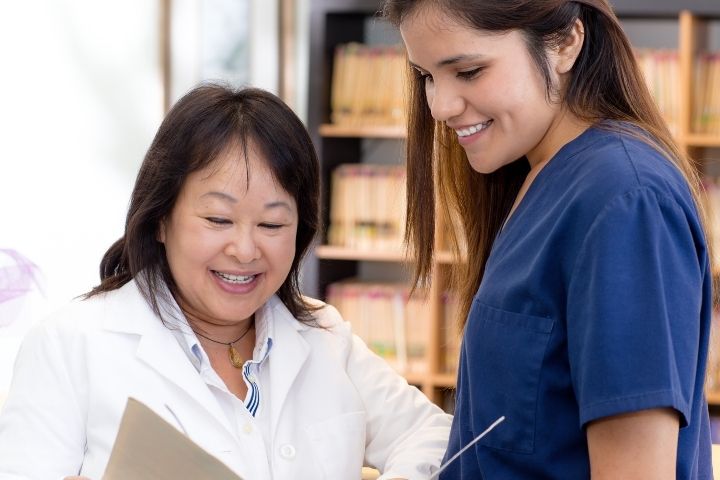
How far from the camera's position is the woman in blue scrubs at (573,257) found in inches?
44.9

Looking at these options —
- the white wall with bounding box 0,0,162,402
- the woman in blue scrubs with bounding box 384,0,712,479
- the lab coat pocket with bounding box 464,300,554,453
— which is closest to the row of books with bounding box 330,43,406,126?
the white wall with bounding box 0,0,162,402

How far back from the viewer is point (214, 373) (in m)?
1.62

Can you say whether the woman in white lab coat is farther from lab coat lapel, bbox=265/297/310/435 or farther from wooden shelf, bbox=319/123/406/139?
wooden shelf, bbox=319/123/406/139

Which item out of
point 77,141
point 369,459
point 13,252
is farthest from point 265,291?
point 77,141

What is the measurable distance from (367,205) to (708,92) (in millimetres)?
1283

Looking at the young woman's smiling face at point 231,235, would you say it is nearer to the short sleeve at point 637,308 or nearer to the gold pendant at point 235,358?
the gold pendant at point 235,358

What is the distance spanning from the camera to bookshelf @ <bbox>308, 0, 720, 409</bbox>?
3.65 meters

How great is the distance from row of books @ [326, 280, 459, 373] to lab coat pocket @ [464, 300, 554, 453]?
261 cm

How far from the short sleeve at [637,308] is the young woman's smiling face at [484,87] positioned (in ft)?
0.72

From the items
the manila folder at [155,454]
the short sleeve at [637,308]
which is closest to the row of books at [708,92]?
the short sleeve at [637,308]

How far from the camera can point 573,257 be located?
120cm

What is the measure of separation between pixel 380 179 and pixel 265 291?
237cm

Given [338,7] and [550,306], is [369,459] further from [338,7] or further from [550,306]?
[338,7]

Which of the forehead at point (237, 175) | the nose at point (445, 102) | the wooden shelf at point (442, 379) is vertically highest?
the nose at point (445, 102)
